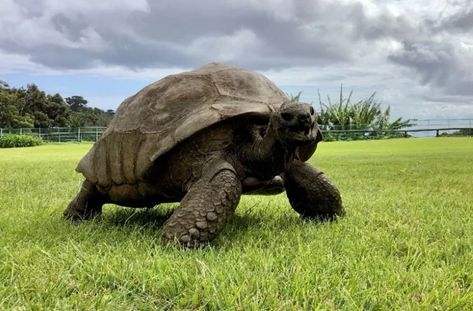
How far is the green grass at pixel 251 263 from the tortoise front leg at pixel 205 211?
0.11m

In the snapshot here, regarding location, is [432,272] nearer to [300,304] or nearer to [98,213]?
[300,304]

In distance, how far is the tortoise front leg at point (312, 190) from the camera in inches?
153

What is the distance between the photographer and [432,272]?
8.12ft

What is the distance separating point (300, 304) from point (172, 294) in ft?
1.64

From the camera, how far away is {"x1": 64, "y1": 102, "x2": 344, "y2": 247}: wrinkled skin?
9.87 ft

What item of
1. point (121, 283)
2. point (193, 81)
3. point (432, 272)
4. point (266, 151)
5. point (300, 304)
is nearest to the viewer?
point (300, 304)

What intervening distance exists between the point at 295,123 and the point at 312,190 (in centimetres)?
100

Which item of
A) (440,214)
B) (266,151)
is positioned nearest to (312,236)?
(266,151)

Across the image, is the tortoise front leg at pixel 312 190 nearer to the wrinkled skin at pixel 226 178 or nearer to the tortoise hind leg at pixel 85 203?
the wrinkled skin at pixel 226 178

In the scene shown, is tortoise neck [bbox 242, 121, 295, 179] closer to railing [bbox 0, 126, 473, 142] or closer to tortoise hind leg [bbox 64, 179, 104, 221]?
tortoise hind leg [bbox 64, 179, 104, 221]

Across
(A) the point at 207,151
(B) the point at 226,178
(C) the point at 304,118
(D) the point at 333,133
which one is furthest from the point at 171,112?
(D) the point at 333,133

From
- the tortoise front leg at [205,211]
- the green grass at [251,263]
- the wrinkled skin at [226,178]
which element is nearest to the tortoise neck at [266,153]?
the wrinkled skin at [226,178]

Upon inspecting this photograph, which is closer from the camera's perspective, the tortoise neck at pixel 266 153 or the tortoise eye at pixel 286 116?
the tortoise eye at pixel 286 116

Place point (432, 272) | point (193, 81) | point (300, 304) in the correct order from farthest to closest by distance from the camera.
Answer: point (193, 81) → point (432, 272) → point (300, 304)
